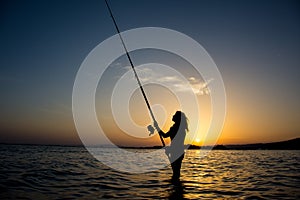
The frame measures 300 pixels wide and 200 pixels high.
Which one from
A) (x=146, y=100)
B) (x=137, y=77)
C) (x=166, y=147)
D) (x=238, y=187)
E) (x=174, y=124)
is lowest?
(x=238, y=187)

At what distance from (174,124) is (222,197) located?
3544 millimetres

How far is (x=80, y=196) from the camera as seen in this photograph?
7.57 meters

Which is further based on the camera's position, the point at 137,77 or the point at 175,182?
the point at 137,77

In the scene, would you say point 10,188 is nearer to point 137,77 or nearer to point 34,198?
point 34,198

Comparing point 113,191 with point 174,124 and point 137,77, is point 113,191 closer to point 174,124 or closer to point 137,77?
point 174,124

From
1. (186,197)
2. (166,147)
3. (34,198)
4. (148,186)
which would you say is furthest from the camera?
(166,147)

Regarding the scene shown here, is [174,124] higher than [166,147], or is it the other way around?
[174,124]

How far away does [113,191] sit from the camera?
8625 mm

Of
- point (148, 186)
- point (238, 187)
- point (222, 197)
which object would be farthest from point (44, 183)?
point (238, 187)

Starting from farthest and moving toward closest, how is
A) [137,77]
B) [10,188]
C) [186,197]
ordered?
1. [137,77]
2. [10,188]
3. [186,197]

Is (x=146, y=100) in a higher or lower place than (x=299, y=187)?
higher

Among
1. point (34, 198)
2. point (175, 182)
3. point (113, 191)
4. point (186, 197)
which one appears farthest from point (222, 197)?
point (34, 198)

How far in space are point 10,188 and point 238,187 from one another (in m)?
8.94

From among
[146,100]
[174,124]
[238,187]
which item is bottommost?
[238,187]
